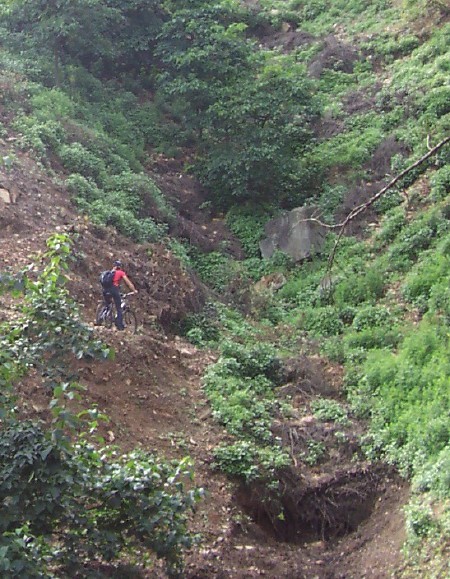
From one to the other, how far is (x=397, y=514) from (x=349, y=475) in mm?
978

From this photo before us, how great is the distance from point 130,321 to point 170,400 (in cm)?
162

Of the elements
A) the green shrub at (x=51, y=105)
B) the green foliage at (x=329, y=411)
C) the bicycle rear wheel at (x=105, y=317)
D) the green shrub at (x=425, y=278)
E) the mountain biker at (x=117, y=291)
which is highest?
the green shrub at (x=51, y=105)

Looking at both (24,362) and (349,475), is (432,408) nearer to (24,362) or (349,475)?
(349,475)

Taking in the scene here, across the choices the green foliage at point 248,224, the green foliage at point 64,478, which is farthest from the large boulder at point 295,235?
the green foliage at point 64,478

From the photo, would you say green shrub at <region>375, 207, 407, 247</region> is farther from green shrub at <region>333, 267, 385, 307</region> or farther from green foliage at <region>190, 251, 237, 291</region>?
green foliage at <region>190, 251, 237, 291</region>

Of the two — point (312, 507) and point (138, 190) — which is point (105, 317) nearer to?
point (312, 507)

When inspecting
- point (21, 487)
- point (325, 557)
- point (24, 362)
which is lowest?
point (325, 557)

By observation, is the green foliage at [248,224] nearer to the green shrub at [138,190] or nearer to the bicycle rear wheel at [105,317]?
the green shrub at [138,190]

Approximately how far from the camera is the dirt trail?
8.99m

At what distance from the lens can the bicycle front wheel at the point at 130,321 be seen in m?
12.2

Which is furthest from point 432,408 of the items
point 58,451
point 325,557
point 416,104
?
point 416,104

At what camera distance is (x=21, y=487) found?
5648 mm

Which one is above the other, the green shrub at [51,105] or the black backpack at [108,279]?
the green shrub at [51,105]

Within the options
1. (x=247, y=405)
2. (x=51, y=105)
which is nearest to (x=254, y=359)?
(x=247, y=405)
